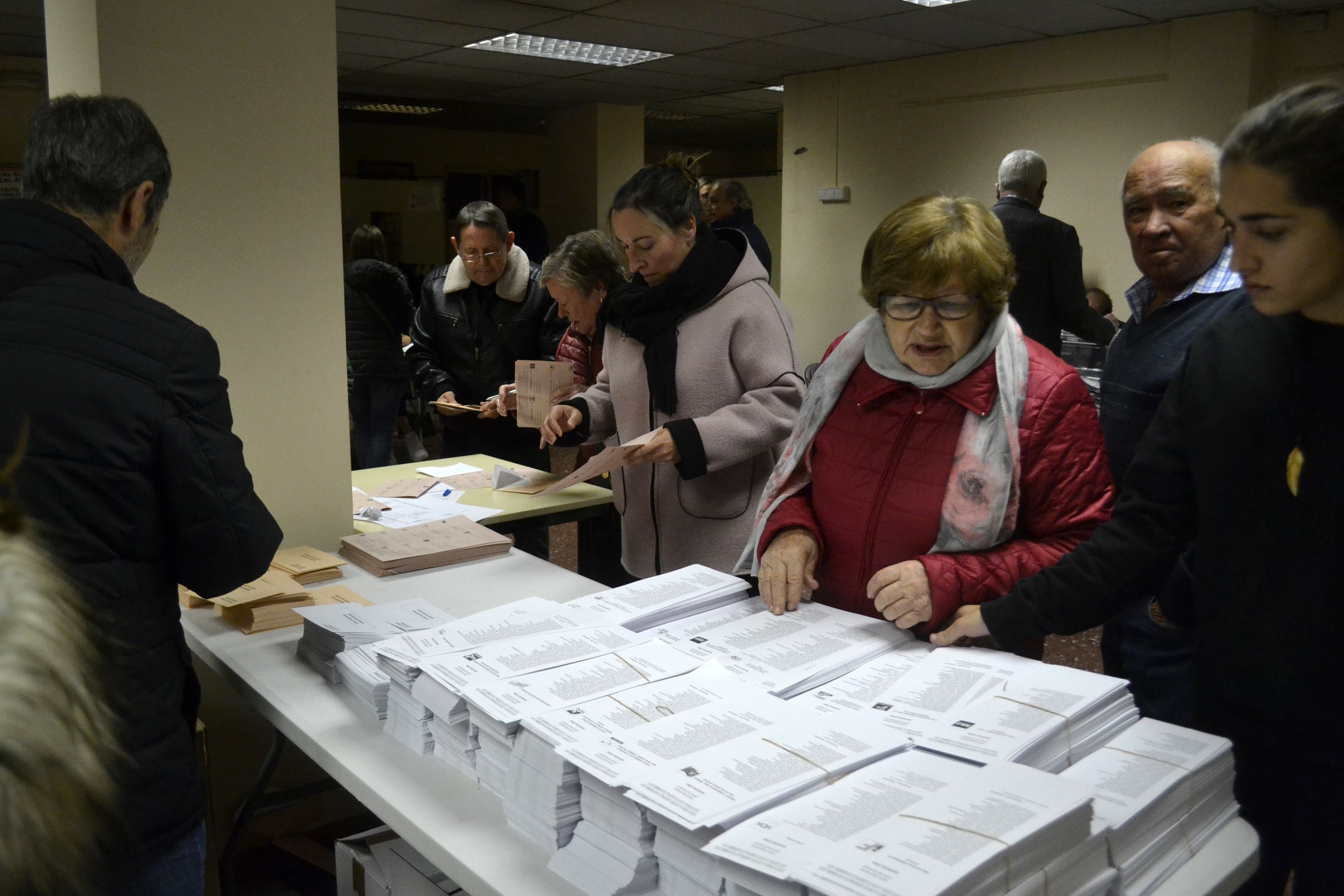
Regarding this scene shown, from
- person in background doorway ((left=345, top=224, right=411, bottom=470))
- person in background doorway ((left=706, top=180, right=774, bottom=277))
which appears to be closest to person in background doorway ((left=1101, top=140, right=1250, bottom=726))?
person in background doorway ((left=706, top=180, right=774, bottom=277))

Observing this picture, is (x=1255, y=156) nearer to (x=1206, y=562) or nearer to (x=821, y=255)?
(x=1206, y=562)

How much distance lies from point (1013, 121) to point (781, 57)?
1.84 m

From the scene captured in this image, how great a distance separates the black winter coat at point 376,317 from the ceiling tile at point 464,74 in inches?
139

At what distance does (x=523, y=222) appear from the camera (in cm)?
696

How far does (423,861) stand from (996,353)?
1250 millimetres

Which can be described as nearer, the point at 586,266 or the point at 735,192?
the point at 586,266

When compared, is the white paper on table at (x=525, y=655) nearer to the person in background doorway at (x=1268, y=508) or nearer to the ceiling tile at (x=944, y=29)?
the person in background doorway at (x=1268, y=508)

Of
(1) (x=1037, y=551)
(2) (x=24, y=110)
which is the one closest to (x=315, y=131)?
(1) (x=1037, y=551)

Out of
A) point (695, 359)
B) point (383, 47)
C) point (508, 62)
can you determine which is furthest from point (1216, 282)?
point (508, 62)

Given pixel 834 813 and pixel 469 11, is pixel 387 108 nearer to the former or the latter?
pixel 469 11

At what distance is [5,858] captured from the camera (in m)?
0.35

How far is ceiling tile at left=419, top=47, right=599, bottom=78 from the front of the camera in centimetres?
766

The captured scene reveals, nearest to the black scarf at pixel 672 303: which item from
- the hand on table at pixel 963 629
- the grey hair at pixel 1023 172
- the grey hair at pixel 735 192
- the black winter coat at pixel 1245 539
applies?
the hand on table at pixel 963 629

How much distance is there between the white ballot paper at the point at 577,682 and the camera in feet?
4.03
